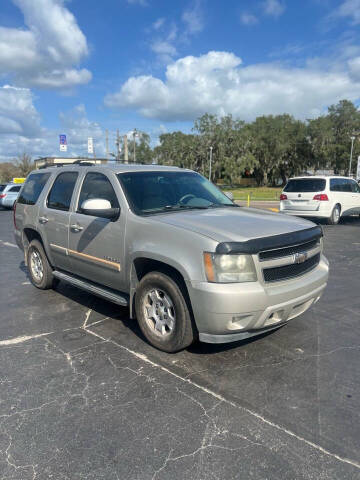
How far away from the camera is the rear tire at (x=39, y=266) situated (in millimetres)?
5512

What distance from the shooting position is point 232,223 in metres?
3.48

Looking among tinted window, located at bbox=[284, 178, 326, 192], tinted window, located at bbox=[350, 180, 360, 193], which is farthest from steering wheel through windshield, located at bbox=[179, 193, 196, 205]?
tinted window, located at bbox=[350, 180, 360, 193]

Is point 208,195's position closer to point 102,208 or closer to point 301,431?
point 102,208

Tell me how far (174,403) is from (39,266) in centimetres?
371

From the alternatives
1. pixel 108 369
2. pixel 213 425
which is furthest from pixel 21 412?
pixel 213 425

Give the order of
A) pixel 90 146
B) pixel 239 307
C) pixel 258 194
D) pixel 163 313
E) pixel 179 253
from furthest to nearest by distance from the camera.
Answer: pixel 258 194, pixel 90 146, pixel 163 313, pixel 179 253, pixel 239 307

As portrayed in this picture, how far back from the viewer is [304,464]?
2.23 metres

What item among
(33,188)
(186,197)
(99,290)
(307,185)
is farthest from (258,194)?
(99,290)

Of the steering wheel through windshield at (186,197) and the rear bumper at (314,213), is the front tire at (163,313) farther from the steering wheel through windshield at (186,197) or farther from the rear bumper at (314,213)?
the rear bumper at (314,213)

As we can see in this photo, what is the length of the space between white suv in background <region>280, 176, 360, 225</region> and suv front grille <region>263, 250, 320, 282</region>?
9.87 m

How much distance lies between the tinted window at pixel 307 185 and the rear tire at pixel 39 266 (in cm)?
1007

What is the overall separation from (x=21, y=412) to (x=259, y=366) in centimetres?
201

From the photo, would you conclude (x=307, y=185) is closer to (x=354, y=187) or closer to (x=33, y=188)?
(x=354, y=187)

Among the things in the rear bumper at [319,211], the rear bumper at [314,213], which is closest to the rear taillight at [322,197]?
the rear bumper at [319,211]
